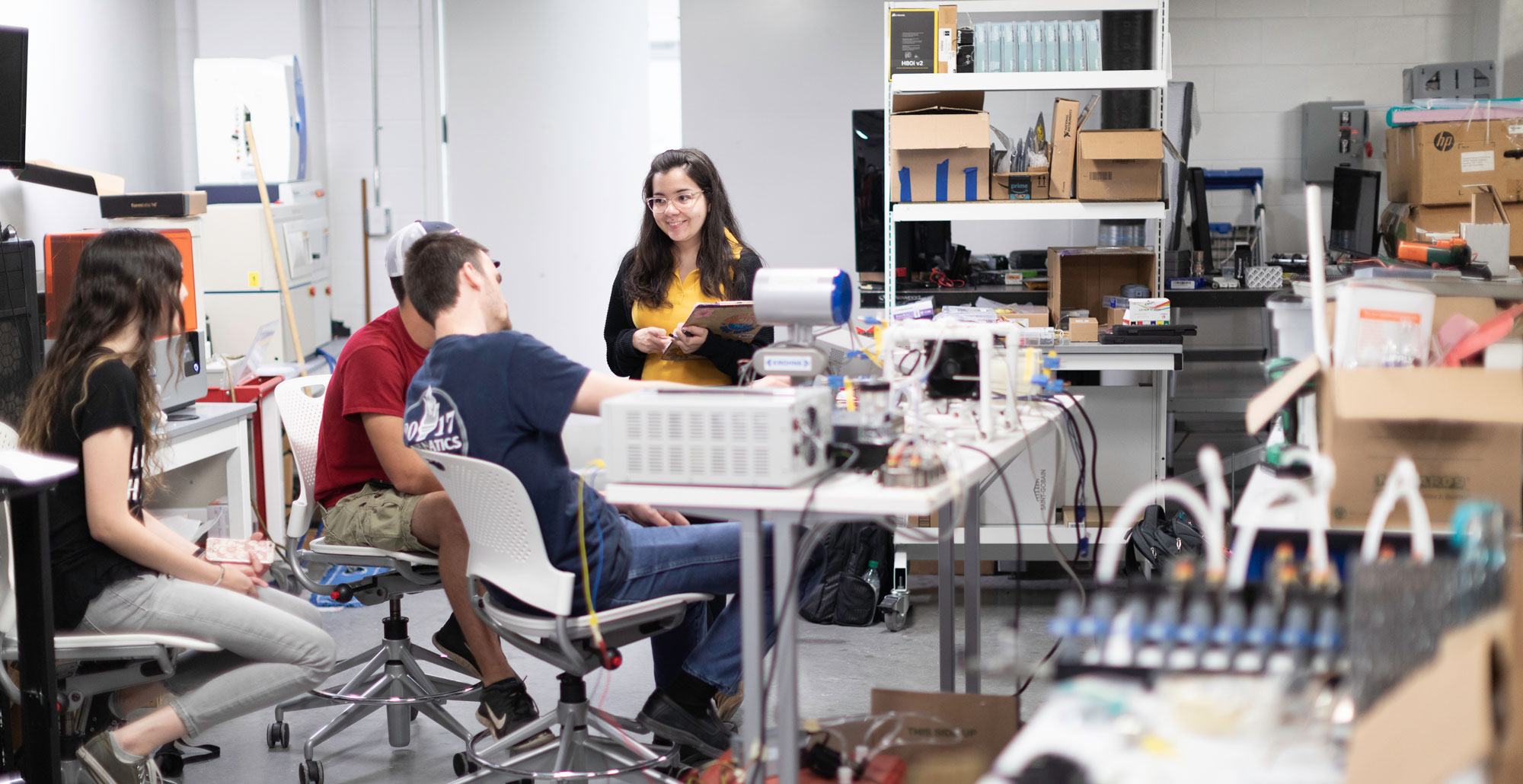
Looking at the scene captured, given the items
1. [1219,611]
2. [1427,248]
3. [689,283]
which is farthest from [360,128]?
[1219,611]

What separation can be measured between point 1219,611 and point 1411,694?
243 millimetres

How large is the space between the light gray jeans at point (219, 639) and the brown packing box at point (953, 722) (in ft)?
3.66

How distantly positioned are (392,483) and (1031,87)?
2.24 m

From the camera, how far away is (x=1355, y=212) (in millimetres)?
5121

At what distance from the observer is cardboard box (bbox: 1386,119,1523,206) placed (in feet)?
14.6

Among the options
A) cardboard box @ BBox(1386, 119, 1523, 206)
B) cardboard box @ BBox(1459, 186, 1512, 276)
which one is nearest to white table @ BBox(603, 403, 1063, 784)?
cardboard box @ BBox(1459, 186, 1512, 276)

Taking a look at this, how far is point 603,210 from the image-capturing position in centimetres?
587

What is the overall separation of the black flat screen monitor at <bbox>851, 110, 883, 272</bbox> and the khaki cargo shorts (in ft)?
7.89

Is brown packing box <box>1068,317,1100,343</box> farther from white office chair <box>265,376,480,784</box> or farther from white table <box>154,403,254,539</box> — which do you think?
white table <box>154,403,254,539</box>

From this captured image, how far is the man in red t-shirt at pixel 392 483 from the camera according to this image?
266cm

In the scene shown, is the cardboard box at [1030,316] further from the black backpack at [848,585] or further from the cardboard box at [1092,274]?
the black backpack at [848,585]

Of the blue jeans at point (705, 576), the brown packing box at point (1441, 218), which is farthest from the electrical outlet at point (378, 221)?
the brown packing box at point (1441, 218)

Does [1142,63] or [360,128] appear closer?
[1142,63]

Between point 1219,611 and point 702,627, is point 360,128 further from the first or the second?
point 1219,611
